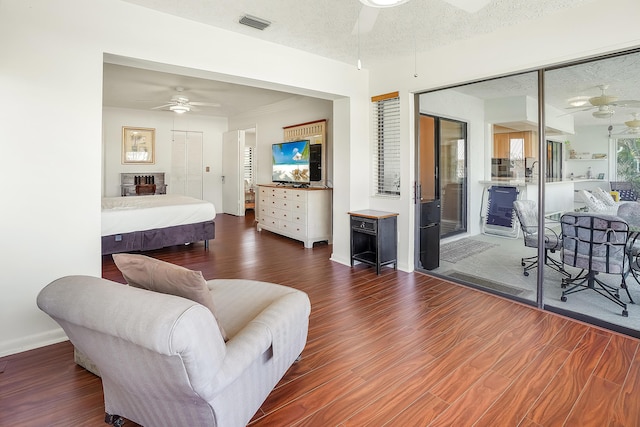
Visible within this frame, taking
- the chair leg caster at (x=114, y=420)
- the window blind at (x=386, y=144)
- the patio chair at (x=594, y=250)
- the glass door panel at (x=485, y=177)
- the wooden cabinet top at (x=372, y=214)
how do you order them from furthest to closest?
1. the window blind at (x=386, y=144)
2. the wooden cabinet top at (x=372, y=214)
3. the glass door panel at (x=485, y=177)
4. the patio chair at (x=594, y=250)
5. the chair leg caster at (x=114, y=420)

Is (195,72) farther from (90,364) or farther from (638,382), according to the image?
(638,382)

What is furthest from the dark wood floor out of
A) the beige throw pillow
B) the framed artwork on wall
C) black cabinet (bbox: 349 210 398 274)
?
the framed artwork on wall

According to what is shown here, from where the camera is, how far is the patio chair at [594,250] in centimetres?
285

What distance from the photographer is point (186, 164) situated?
909 cm

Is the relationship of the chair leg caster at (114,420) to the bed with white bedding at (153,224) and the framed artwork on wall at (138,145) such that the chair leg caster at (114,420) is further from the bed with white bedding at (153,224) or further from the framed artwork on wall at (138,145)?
the framed artwork on wall at (138,145)

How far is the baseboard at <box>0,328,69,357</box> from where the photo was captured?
2406 millimetres

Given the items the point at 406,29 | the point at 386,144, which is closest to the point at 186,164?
the point at 386,144

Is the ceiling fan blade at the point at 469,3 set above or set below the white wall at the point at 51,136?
above

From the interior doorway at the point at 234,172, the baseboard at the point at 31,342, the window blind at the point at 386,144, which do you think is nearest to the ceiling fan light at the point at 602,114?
the window blind at the point at 386,144

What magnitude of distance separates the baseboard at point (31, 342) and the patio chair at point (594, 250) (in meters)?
→ 4.17

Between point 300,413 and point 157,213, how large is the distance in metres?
3.94

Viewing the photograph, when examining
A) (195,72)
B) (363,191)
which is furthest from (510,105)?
(195,72)

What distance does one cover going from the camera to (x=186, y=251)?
539 centimetres

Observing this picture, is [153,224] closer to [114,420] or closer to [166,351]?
[114,420]
